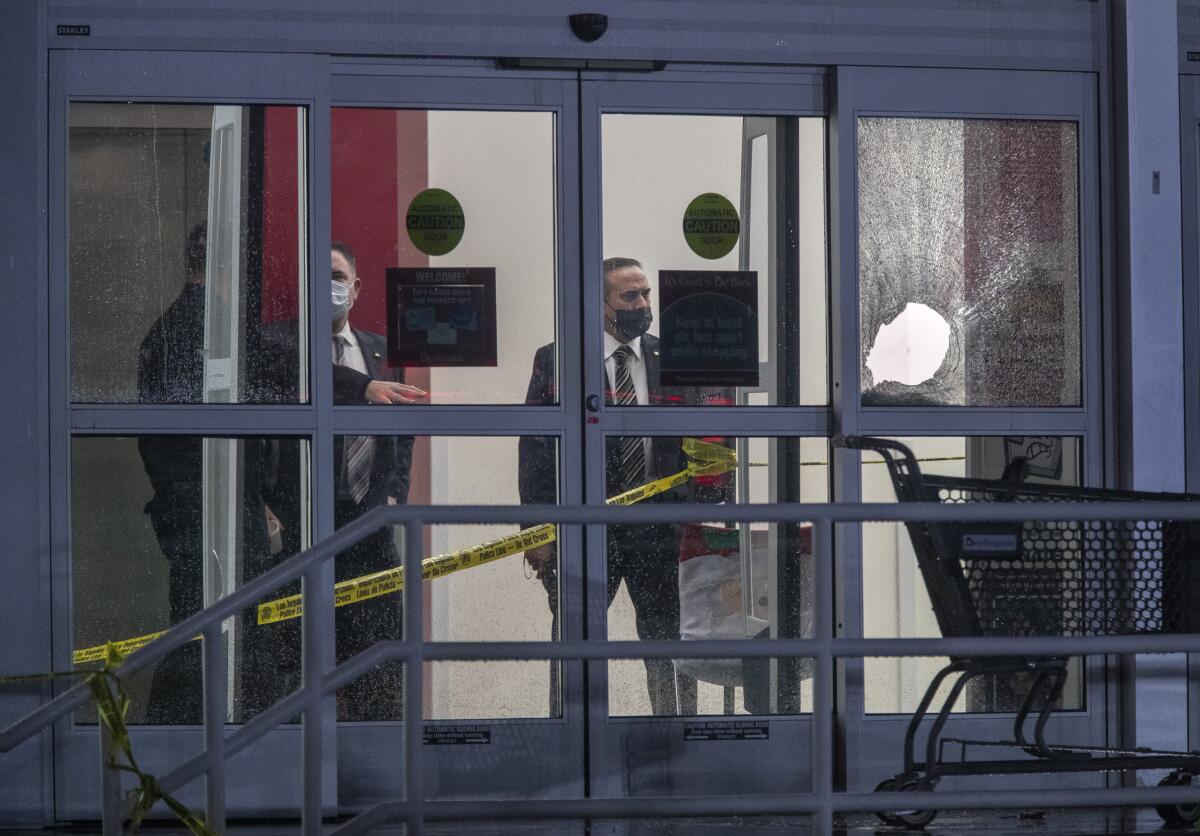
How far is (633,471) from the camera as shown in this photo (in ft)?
15.8

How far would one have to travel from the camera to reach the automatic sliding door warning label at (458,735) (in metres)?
4.73

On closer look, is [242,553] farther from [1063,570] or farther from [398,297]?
[1063,570]

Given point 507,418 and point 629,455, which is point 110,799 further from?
point 629,455

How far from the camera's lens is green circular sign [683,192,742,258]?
4879 mm

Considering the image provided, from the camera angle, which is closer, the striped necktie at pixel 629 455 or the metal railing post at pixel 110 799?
the metal railing post at pixel 110 799

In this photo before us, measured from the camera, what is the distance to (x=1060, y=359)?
4969 mm

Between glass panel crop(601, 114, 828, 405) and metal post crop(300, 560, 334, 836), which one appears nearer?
metal post crop(300, 560, 334, 836)

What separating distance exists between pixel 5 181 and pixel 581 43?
199cm

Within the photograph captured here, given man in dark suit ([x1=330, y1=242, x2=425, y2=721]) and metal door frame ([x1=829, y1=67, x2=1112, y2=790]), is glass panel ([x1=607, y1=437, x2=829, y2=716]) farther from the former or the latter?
man in dark suit ([x1=330, y1=242, x2=425, y2=721])

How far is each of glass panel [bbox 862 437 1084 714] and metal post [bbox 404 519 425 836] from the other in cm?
214

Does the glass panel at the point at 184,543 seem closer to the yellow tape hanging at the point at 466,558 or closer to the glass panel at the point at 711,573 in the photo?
the yellow tape hanging at the point at 466,558

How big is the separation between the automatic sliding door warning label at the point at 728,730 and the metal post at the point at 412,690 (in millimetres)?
1718

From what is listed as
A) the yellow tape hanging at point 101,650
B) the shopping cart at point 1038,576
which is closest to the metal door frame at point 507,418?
the yellow tape hanging at point 101,650

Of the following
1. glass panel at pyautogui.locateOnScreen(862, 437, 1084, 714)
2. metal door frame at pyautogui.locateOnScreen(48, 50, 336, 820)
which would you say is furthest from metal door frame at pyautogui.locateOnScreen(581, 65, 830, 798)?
metal door frame at pyautogui.locateOnScreen(48, 50, 336, 820)
